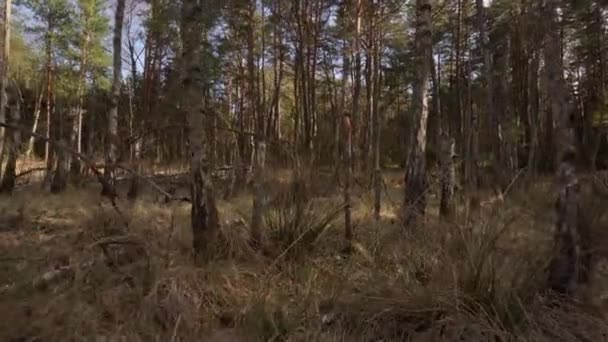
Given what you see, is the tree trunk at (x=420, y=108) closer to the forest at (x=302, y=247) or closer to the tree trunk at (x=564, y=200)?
the forest at (x=302, y=247)

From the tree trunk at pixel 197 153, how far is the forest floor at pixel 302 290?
0.23m

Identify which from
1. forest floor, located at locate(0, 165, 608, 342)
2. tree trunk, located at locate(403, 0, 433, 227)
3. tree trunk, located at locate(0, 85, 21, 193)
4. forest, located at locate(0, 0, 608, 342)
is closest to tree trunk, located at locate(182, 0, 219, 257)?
forest, located at locate(0, 0, 608, 342)

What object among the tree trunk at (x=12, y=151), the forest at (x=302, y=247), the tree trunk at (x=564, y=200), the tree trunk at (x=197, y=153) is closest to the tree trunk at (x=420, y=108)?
the forest at (x=302, y=247)

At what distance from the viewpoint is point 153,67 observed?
16.6 metres

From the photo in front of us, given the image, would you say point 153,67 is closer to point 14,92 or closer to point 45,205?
point 14,92

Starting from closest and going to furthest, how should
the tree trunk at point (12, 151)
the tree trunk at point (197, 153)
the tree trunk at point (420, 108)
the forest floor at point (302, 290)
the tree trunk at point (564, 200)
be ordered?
1. the forest floor at point (302, 290)
2. the tree trunk at point (564, 200)
3. the tree trunk at point (12, 151)
4. the tree trunk at point (197, 153)
5. the tree trunk at point (420, 108)

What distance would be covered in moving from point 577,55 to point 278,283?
16.3 meters

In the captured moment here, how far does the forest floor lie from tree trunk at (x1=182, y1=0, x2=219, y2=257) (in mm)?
233

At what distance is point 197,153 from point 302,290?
6.34 feet

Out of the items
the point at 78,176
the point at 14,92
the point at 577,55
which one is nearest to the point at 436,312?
the point at 78,176

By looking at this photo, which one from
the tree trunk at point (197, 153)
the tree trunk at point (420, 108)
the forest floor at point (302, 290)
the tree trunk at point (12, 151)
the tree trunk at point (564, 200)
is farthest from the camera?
the tree trunk at point (420, 108)

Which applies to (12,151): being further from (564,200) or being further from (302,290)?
(564,200)

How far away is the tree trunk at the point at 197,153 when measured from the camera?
5.31 meters

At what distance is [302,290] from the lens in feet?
13.8
